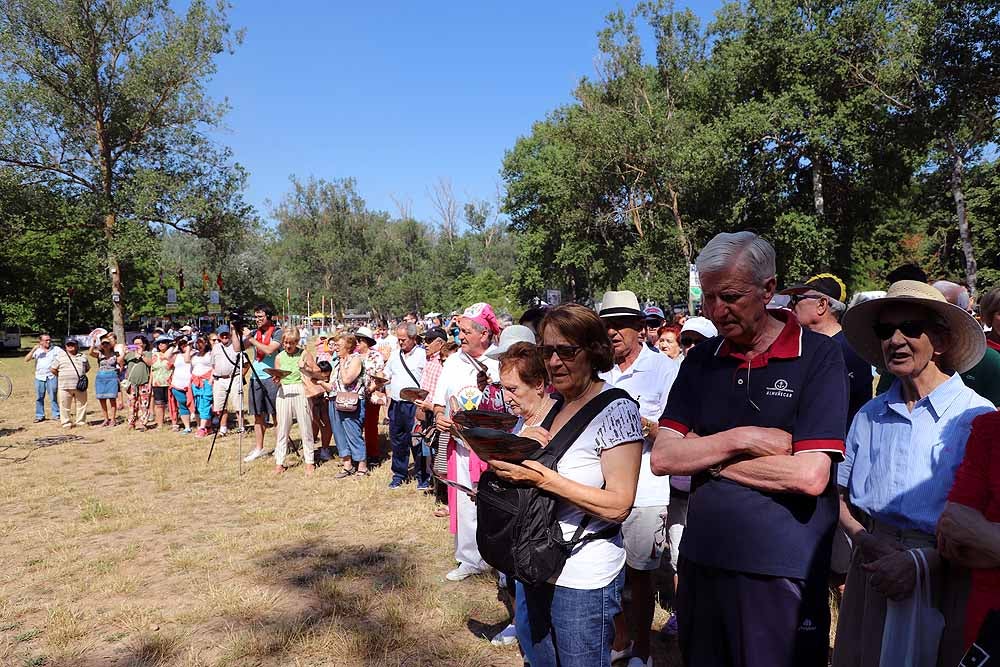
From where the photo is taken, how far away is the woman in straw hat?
6.51 ft

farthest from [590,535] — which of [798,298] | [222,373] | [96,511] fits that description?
[222,373]

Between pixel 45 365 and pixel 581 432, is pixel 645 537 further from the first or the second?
pixel 45 365

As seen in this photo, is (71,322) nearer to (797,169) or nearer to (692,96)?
(692,96)

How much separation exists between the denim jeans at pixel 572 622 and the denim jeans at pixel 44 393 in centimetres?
1440

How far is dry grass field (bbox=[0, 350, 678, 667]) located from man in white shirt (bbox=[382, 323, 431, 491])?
0.33 meters

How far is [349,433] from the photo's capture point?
867 centimetres

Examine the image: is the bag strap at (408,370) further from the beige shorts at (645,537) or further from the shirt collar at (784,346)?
the shirt collar at (784,346)

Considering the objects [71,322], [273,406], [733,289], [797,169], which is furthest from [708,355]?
[71,322]

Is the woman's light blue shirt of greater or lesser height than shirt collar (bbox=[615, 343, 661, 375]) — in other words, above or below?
below

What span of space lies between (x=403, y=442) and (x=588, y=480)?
615 cm

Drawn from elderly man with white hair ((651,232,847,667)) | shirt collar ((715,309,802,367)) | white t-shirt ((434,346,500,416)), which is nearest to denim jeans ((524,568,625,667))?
elderly man with white hair ((651,232,847,667))

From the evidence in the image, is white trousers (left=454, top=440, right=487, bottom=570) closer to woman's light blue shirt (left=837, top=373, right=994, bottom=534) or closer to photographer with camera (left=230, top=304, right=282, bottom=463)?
woman's light blue shirt (left=837, top=373, right=994, bottom=534)

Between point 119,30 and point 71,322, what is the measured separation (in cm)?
2937

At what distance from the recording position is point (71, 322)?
1891 inches
